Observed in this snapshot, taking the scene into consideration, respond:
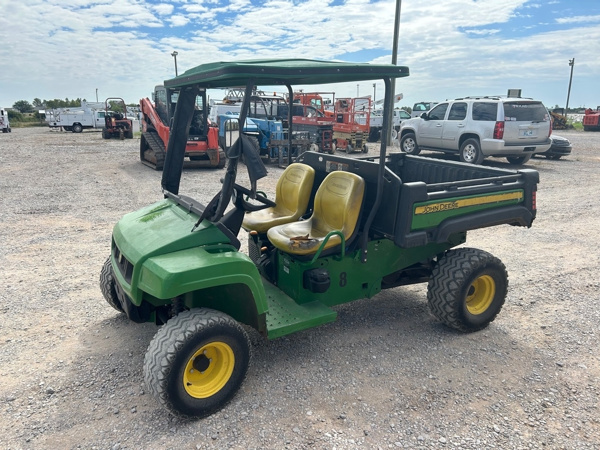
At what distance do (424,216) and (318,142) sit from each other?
1251cm

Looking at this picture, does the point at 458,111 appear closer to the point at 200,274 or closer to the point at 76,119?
the point at 200,274

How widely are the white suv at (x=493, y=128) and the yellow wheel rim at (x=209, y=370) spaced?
1113 centimetres

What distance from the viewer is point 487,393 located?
3.25m

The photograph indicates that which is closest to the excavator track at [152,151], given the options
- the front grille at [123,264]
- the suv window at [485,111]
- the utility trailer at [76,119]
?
the suv window at [485,111]

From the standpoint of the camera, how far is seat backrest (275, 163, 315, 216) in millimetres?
4414

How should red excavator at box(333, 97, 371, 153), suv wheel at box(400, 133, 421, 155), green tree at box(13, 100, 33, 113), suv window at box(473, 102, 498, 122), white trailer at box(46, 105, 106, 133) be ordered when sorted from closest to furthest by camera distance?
suv window at box(473, 102, 498, 122)
suv wheel at box(400, 133, 421, 155)
red excavator at box(333, 97, 371, 153)
white trailer at box(46, 105, 106, 133)
green tree at box(13, 100, 33, 113)

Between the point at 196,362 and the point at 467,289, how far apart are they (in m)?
2.26

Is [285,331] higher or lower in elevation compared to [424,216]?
lower

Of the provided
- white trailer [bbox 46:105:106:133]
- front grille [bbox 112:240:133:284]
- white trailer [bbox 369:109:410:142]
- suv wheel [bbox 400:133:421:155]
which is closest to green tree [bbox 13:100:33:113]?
white trailer [bbox 46:105:106:133]

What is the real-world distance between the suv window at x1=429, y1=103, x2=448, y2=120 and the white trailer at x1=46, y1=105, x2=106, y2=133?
2325cm

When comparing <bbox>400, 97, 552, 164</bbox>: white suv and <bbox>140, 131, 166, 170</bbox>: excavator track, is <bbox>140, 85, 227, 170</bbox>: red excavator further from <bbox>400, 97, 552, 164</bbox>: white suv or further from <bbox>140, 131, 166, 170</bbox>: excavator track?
<bbox>400, 97, 552, 164</bbox>: white suv

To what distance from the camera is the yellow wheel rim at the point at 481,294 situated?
13.6ft

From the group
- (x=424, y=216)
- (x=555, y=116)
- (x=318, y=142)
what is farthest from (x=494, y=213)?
(x=555, y=116)

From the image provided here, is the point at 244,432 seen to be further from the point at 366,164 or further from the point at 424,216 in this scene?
the point at 366,164
